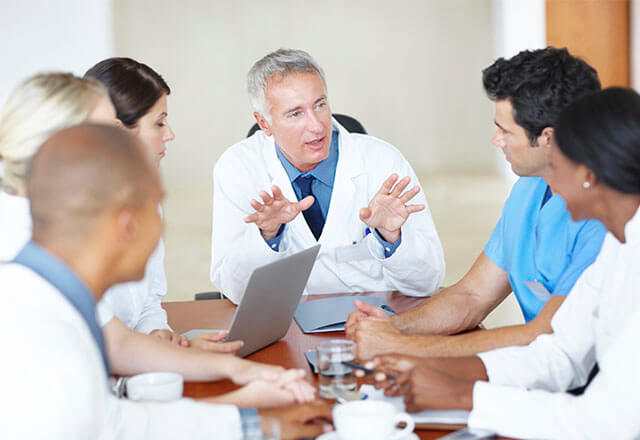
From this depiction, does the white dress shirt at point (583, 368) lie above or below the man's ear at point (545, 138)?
below

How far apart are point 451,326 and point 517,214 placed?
397 millimetres

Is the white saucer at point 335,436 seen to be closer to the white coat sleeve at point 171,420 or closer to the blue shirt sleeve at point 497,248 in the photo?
the white coat sleeve at point 171,420

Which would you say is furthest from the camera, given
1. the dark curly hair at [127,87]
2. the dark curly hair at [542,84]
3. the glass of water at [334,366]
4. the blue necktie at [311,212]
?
the blue necktie at [311,212]

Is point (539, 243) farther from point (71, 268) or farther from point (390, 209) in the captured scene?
point (71, 268)

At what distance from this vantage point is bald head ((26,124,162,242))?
1008mm

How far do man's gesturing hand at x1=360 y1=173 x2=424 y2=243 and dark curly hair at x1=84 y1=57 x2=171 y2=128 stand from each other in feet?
2.62

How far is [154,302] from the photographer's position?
88.4 inches

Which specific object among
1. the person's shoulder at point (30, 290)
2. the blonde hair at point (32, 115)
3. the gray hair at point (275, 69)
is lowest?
the person's shoulder at point (30, 290)

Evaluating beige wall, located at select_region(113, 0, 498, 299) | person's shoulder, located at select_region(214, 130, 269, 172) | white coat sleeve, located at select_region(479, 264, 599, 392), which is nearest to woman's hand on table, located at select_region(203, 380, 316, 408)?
white coat sleeve, located at select_region(479, 264, 599, 392)

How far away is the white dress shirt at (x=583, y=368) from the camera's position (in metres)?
1.28

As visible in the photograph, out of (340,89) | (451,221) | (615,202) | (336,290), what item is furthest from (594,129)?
(340,89)

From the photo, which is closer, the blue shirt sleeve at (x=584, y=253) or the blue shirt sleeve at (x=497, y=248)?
the blue shirt sleeve at (x=584, y=253)

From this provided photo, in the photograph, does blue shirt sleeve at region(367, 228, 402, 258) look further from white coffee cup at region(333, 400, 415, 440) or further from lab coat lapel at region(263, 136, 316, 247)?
white coffee cup at region(333, 400, 415, 440)

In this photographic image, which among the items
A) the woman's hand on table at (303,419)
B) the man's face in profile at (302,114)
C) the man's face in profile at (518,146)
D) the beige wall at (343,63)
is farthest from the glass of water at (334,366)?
the beige wall at (343,63)
